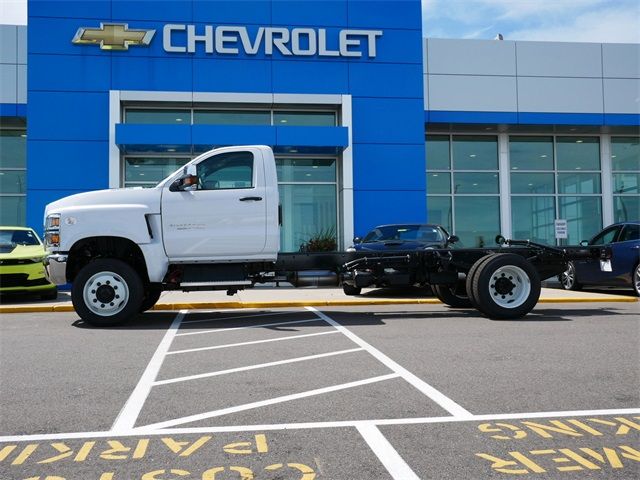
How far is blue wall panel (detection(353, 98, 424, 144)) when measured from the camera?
699 inches

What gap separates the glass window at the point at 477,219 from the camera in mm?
20234

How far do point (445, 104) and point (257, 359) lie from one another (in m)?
14.7

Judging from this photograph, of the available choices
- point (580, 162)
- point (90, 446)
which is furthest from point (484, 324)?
point (580, 162)

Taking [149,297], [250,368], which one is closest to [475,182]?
[149,297]

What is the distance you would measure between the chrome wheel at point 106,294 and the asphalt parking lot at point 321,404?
1.58ft

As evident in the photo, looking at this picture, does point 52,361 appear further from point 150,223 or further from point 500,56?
point 500,56

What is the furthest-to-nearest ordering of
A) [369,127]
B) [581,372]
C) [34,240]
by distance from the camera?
[369,127]
[34,240]
[581,372]

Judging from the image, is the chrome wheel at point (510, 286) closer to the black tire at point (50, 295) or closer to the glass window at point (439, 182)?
the black tire at point (50, 295)

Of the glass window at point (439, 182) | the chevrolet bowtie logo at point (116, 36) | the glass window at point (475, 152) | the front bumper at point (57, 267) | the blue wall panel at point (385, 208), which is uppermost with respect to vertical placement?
the chevrolet bowtie logo at point (116, 36)

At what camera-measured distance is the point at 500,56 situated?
1892cm

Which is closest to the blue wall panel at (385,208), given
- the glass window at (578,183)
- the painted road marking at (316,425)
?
the glass window at (578,183)

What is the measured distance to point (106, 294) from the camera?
826 cm

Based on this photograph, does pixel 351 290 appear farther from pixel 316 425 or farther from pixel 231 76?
pixel 316 425

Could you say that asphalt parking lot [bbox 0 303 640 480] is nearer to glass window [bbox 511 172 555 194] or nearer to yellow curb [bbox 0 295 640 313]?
yellow curb [bbox 0 295 640 313]
